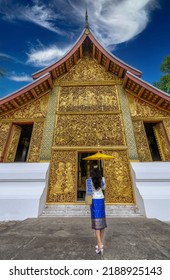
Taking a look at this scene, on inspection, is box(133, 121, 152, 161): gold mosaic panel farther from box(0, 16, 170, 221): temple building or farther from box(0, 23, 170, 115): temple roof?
box(0, 23, 170, 115): temple roof

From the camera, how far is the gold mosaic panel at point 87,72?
730cm

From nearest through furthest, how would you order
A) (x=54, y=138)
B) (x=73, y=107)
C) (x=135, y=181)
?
1. (x=135, y=181)
2. (x=54, y=138)
3. (x=73, y=107)

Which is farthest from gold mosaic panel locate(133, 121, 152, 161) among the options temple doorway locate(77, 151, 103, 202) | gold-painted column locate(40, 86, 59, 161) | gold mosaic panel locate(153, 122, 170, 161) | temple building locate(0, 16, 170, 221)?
gold-painted column locate(40, 86, 59, 161)

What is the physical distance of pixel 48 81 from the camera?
6.65 metres

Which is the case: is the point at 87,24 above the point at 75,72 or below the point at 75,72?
above

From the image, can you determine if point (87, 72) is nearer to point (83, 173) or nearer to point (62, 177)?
point (62, 177)

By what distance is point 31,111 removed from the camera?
21.3 feet

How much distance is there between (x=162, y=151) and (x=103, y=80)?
4.64 m

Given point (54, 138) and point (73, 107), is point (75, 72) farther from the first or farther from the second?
point (54, 138)

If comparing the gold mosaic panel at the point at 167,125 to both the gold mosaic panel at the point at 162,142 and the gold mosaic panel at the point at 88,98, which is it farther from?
the gold mosaic panel at the point at 88,98

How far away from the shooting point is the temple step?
437 centimetres

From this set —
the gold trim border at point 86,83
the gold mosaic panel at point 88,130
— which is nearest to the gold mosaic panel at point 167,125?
the gold mosaic panel at point 88,130

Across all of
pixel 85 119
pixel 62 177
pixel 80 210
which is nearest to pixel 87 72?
pixel 85 119
